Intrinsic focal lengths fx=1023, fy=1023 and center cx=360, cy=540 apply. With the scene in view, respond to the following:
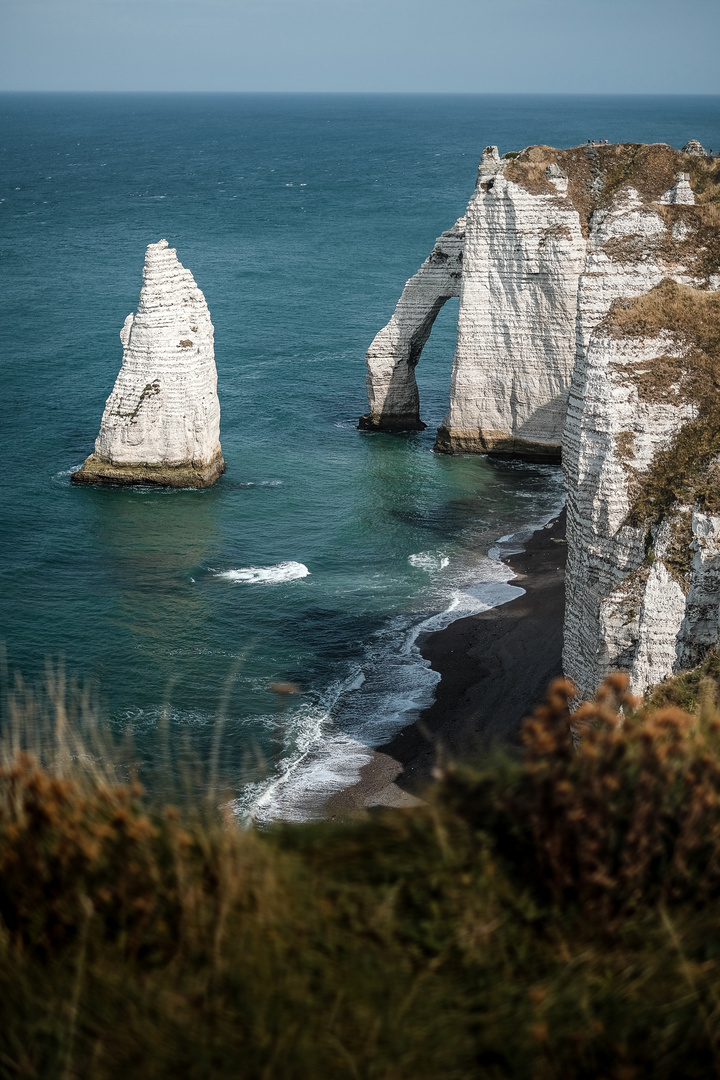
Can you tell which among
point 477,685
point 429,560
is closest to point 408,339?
point 429,560

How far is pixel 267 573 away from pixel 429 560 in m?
5.68

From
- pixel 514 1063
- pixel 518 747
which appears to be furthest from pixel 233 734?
pixel 514 1063

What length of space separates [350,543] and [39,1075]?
32396 mm

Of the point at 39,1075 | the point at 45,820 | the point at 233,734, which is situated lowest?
the point at 233,734

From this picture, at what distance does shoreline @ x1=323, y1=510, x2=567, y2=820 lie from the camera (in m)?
22.3

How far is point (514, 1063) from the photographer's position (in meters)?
5.12

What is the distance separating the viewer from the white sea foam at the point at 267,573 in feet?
111

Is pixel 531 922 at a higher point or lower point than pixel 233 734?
higher

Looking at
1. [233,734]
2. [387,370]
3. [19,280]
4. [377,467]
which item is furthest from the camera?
[19,280]

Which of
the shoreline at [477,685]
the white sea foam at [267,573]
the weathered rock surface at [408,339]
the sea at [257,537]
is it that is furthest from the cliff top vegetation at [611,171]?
the white sea foam at [267,573]

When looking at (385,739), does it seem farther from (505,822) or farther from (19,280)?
(19,280)

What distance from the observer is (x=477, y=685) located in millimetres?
26703

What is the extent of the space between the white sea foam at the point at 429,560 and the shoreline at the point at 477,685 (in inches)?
95.3

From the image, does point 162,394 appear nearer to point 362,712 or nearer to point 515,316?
point 515,316
